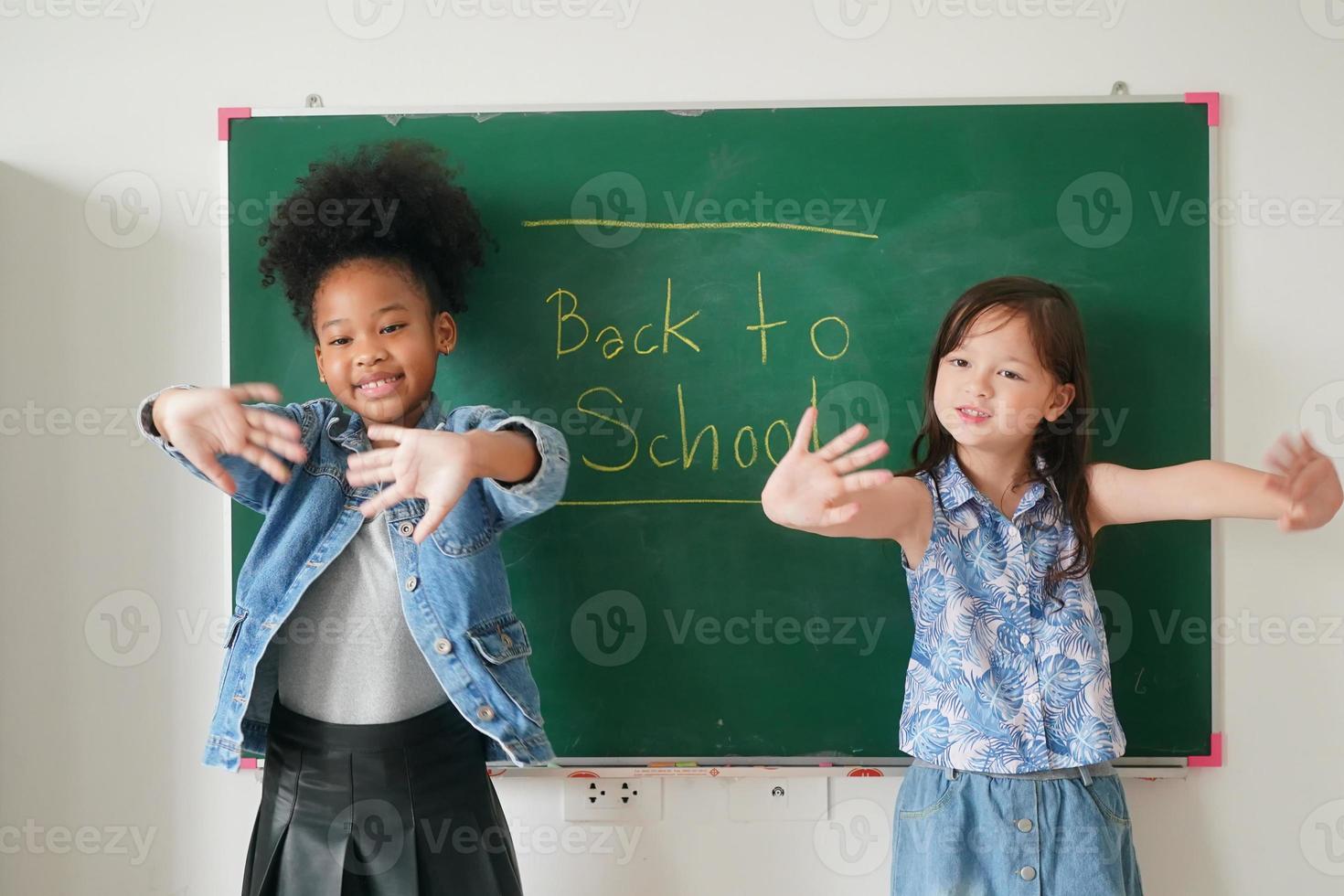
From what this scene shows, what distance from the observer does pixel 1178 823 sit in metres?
1.90

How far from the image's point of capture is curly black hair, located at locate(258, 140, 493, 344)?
1.76 metres

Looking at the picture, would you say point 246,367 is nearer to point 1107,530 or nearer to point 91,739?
point 91,739

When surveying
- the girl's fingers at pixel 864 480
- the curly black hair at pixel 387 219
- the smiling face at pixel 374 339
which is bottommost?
the girl's fingers at pixel 864 480

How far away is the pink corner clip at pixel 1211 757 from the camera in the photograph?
1874 mm

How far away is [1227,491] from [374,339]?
56.6 inches

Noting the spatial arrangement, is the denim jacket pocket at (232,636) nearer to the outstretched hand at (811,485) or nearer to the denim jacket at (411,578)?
the denim jacket at (411,578)

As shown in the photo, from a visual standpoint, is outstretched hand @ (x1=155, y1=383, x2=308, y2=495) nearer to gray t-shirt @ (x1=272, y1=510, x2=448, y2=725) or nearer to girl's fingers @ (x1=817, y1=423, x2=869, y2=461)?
gray t-shirt @ (x1=272, y1=510, x2=448, y2=725)

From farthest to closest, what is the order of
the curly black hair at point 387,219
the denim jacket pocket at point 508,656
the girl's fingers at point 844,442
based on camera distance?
the curly black hair at point 387,219 < the denim jacket pocket at point 508,656 < the girl's fingers at point 844,442

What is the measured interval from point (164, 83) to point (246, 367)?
0.61 m

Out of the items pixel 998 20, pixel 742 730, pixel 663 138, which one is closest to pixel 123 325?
pixel 663 138

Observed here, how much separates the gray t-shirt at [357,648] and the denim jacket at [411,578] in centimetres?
4
